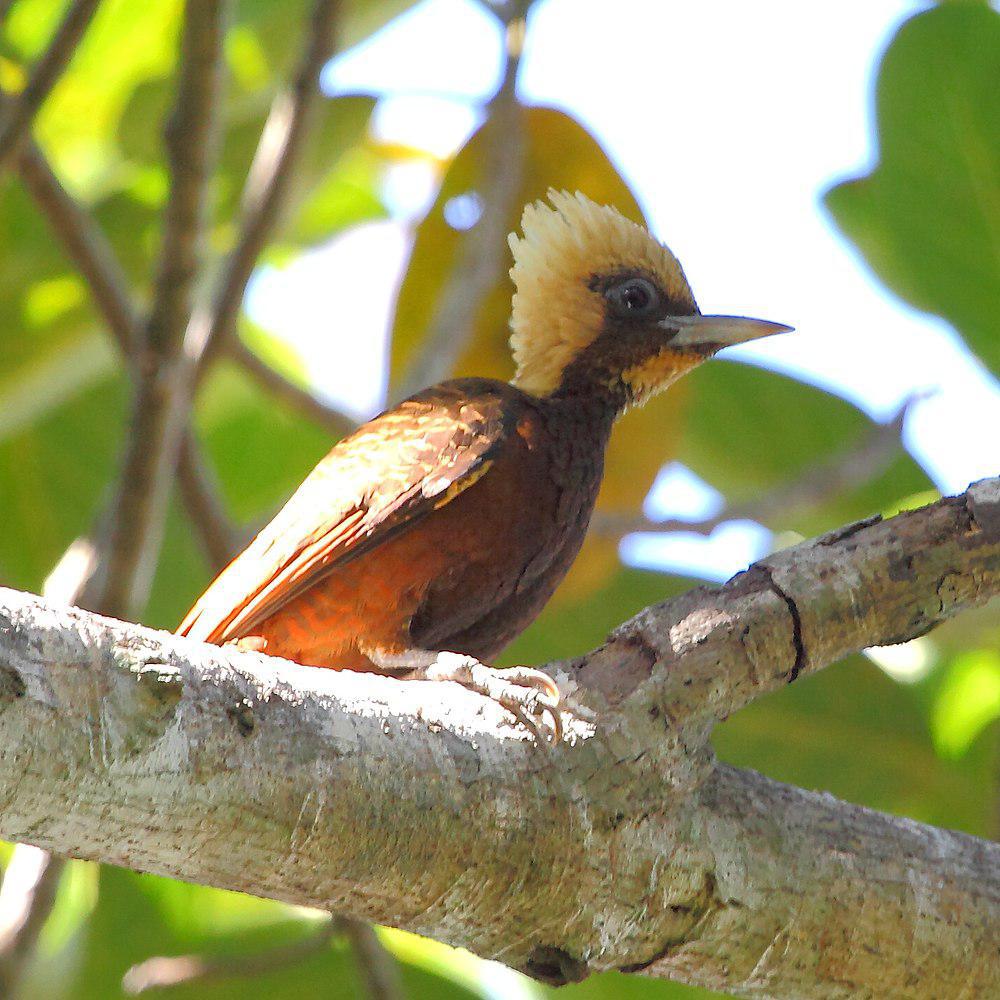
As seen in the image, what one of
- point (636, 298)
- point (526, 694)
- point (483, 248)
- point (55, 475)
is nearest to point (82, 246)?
point (483, 248)

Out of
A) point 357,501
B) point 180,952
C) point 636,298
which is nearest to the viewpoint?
point 357,501

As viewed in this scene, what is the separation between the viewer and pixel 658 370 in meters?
4.20

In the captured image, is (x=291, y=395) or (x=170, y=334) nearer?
(x=170, y=334)

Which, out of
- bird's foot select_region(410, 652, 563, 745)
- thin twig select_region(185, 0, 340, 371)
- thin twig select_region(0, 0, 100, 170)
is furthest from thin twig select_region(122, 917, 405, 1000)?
thin twig select_region(0, 0, 100, 170)

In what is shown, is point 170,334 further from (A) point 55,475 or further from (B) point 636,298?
(A) point 55,475

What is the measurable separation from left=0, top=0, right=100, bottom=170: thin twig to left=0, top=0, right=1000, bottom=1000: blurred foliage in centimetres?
36

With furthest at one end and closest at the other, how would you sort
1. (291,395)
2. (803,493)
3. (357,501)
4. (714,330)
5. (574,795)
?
(291,395), (803,493), (714,330), (357,501), (574,795)

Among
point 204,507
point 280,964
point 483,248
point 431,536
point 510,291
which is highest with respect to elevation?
point 510,291

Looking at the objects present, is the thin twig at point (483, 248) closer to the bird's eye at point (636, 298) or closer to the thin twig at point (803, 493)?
the bird's eye at point (636, 298)

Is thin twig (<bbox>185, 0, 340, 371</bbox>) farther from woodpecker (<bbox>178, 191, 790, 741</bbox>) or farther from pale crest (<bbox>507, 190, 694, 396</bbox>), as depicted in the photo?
woodpecker (<bbox>178, 191, 790, 741</bbox>)

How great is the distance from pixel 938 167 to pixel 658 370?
1.18 metres

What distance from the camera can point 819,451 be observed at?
5.30m

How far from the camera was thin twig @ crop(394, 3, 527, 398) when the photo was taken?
4.47 m

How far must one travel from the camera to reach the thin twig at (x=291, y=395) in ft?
16.2
